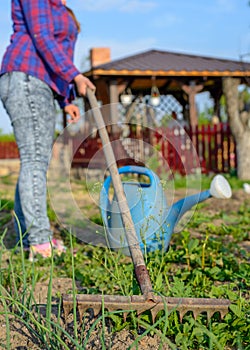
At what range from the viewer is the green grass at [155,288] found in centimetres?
155

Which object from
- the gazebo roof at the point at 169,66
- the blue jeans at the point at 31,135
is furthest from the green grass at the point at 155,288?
the gazebo roof at the point at 169,66

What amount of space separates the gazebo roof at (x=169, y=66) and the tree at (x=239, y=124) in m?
2.29

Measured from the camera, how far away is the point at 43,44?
111 inches

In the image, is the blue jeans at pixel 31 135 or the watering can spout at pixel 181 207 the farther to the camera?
the blue jeans at pixel 31 135

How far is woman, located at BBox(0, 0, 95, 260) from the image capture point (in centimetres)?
281

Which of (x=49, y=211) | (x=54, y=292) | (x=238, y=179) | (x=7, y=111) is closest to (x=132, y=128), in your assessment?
(x=238, y=179)

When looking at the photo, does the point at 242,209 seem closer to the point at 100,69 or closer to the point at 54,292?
the point at 54,292

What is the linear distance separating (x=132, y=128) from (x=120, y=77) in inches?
65.6

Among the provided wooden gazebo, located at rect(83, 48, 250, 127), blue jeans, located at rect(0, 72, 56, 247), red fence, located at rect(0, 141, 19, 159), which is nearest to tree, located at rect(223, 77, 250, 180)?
wooden gazebo, located at rect(83, 48, 250, 127)

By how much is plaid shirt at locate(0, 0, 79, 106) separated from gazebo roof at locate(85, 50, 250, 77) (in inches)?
288

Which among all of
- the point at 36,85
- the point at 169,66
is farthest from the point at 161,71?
the point at 36,85

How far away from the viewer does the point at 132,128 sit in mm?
9750

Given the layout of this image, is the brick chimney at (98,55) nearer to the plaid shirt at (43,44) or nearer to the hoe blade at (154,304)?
the plaid shirt at (43,44)

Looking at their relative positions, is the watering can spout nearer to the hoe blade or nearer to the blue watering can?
the blue watering can
